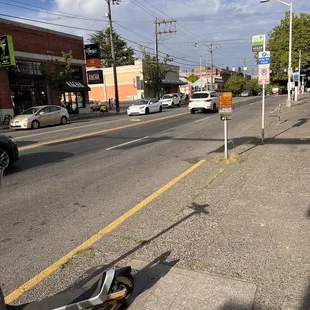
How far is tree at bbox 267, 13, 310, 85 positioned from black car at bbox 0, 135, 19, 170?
55147 mm

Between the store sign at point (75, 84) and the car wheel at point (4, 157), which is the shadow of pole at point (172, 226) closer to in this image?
the car wheel at point (4, 157)

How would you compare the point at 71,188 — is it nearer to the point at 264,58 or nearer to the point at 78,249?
the point at 78,249

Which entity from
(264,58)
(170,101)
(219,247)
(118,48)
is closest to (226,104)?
(264,58)

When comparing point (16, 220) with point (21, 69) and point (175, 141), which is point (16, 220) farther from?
point (21, 69)

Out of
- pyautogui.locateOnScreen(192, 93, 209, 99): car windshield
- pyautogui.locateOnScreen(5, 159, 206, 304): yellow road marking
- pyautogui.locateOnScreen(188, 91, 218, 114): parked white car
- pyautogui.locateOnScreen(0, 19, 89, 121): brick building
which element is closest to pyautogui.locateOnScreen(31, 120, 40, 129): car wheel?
pyautogui.locateOnScreen(0, 19, 89, 121): brick building

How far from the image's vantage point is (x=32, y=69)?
30.8 metres

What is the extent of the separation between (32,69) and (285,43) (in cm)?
4930

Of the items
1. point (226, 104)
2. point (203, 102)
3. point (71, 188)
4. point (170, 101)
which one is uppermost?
point (226, 104)

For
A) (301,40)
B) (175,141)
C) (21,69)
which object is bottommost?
(175,141)

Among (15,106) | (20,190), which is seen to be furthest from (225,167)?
(15,106)

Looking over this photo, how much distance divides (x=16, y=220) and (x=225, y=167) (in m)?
4.49

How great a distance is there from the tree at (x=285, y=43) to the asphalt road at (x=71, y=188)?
5181 centimetres

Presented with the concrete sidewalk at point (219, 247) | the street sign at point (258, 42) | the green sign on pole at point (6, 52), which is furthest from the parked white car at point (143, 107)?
the concrete sidewalk at point (219, 247)

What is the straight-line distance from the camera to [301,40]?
6006cm
